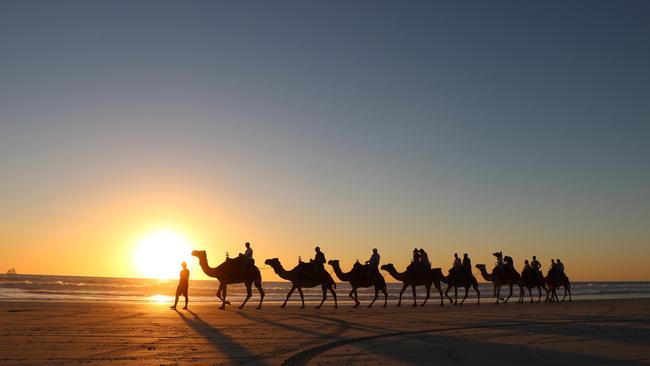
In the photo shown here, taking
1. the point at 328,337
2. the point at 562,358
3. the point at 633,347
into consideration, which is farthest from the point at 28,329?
the point at 633,347

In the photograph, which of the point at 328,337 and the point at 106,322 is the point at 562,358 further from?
the point at 106,322

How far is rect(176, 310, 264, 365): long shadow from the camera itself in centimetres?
955

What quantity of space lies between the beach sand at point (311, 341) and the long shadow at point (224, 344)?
2cm

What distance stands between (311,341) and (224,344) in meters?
1.66

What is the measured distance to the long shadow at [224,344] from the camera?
31.3ft

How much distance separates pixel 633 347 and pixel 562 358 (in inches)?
88.0

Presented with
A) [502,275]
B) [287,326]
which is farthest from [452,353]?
[502,275]

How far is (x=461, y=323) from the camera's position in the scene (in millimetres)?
17000

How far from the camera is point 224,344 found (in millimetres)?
11383

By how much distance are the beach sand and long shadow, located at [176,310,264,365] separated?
0.02 metres

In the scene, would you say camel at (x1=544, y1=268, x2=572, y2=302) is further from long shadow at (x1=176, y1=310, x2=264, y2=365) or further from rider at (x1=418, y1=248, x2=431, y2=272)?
long shadow at (x1=176, y1=310, x2=264, y2=365)

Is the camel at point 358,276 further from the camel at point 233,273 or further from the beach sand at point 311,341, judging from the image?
the beach sand at point 311,341

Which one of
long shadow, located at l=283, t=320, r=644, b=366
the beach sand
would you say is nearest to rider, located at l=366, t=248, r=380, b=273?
the beach sand

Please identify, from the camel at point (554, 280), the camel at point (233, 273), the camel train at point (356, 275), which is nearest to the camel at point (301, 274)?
the camel train at point (356, 275)
